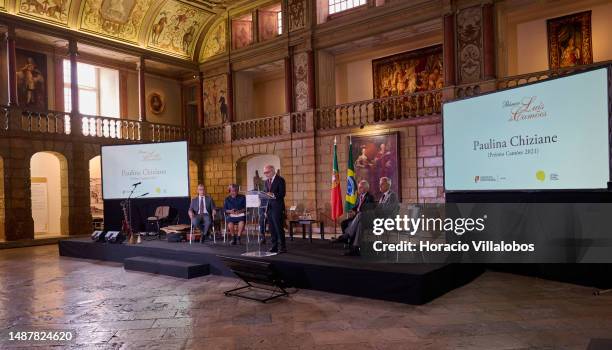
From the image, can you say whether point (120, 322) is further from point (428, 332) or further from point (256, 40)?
point (256, 40)

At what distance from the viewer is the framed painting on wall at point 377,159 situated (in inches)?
453

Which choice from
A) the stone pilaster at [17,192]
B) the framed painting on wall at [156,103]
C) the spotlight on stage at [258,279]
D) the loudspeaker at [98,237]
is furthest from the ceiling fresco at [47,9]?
the spotlight on stage at [258,279]

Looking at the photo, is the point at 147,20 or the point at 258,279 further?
the point at 147,20

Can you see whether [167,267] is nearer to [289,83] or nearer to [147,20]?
[289,83]

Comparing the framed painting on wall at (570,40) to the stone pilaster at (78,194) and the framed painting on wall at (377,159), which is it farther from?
the stone pilaster at (78,194)

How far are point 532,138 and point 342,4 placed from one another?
31.1 feet

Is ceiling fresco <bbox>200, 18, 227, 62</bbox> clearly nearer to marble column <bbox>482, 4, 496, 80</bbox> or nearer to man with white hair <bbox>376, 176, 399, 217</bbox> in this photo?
marble column <bbox>482, 4, 496, 80</bbox>

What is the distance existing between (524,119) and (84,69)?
14449 mm

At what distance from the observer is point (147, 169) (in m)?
10.0

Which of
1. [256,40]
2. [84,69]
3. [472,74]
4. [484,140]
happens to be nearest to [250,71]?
[256,40]

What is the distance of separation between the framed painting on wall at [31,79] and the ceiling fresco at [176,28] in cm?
352

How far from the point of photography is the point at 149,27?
1512 cm

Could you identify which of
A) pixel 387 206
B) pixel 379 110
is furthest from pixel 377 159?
pixel 387 206

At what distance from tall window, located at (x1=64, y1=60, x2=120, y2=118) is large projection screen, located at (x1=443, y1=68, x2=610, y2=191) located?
12840 mm
